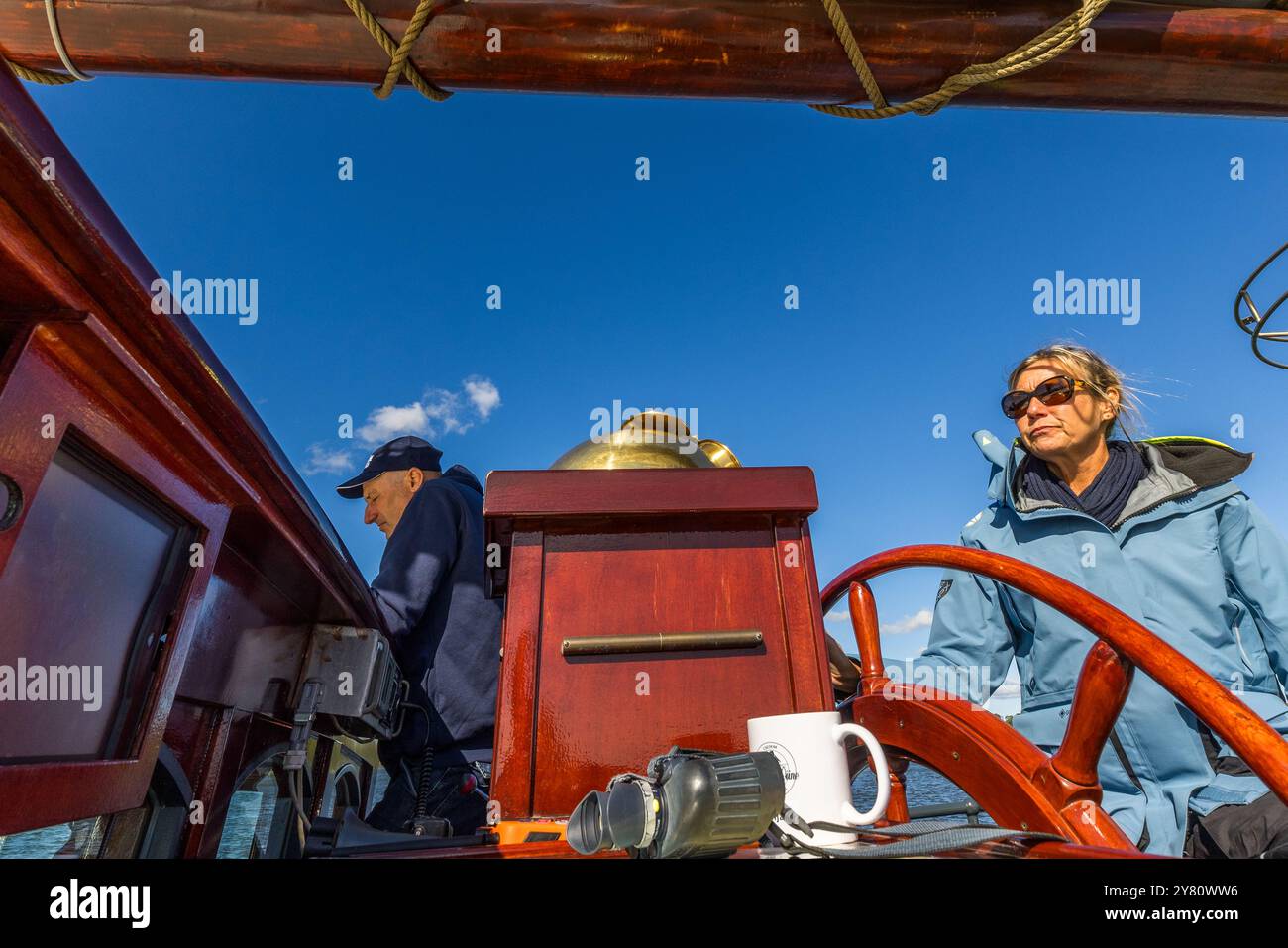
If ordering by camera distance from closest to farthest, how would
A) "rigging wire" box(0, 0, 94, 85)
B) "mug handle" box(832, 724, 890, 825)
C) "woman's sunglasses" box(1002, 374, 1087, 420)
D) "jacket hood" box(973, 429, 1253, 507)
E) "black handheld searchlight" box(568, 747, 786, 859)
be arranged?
"black handheld searchlight" box(568, 747, 786, 859), "mug handle" box(832, 724, 890, 825), "rigging wire" box(0, 0, 94, 85), "jacket hood" box(973, 429, 1253, 507), "woman's sunglasses" box(1002, 374, 1087, 420)

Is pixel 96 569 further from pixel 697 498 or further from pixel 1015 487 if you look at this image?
pixel 1015 487

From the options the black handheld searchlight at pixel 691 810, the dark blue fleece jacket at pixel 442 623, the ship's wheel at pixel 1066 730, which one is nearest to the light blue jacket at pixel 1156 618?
the ship's wheel at pixel 1066 730

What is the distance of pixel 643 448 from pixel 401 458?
1.95m

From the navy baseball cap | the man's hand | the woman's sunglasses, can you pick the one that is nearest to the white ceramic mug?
the man's hand

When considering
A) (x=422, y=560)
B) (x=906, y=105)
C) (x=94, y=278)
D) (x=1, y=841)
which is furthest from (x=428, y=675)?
(x=906, y=105)

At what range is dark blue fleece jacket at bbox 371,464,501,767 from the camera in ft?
7.47

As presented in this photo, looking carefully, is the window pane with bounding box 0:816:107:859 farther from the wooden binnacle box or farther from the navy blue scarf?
the navy blue scarf

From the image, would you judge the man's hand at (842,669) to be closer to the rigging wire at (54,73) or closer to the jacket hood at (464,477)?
the jacket hood at (464,477)

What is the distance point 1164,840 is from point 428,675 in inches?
82.2

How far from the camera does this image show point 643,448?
5.43 feet

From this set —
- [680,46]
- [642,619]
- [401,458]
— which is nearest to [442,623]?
[401,458]

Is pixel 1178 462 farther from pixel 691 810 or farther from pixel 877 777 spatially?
pixel 691 810

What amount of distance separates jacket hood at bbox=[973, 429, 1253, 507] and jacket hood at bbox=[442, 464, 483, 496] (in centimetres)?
189

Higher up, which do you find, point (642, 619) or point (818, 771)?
point (642, 619)
